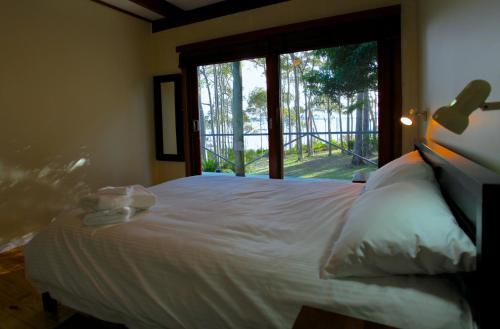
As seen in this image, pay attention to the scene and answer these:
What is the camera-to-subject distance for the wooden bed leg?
188cm

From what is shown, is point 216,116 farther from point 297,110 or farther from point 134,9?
point 134,9

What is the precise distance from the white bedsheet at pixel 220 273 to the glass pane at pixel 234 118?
2.13 meters

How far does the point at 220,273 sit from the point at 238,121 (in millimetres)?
3121

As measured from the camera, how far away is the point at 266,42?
3.60m

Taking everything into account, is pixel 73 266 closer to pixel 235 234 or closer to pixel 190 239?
pixel 190 239

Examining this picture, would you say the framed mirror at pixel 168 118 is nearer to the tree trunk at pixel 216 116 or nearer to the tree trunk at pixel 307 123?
the tree trunk at pixel 216 116

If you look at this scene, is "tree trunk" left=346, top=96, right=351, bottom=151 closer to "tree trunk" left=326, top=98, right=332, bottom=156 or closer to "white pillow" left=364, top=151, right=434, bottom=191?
"tree trunk" left=326, top=98, right=332, bottom=156

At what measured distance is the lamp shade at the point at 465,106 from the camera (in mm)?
775

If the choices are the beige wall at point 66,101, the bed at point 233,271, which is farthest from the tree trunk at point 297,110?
the beige wall at point 66,101

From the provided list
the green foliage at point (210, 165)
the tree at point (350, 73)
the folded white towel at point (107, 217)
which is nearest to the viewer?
the folded white towel at point (107, 217)

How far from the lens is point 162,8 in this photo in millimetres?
3871

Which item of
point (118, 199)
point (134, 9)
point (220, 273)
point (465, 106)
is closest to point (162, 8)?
point (134, 9)

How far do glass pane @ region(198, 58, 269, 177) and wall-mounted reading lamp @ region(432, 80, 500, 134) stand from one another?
3.08m

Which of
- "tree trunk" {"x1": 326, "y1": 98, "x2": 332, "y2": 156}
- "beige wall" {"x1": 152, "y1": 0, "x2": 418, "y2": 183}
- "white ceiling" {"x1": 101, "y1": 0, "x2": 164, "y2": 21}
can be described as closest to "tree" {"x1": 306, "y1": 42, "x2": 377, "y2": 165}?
"tree trunk" {"x1": 326, "y1": 98, "x2": 332, "y2": 156}
